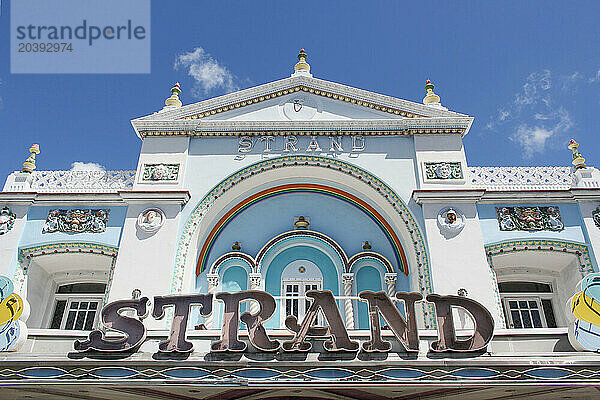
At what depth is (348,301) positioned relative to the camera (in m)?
12.4

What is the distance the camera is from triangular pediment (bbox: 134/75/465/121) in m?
14.0

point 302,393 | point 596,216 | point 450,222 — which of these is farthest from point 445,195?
point 302,393

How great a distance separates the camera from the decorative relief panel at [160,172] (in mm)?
13055

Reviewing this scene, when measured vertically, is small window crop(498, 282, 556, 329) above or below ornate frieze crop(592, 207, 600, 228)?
below

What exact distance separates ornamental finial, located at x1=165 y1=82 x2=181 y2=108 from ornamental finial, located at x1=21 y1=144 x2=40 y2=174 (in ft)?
12.6

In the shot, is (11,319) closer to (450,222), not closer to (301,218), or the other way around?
(301,218)

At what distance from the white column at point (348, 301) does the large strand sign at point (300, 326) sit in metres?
3.38

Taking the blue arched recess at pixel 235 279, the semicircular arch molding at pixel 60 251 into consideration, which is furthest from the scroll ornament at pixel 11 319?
the blue arched recess at pixel 235 279

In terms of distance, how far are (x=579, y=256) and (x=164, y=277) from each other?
9.87m

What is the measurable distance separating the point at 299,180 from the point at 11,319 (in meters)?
7.61

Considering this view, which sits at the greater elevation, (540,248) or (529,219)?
(529,219)

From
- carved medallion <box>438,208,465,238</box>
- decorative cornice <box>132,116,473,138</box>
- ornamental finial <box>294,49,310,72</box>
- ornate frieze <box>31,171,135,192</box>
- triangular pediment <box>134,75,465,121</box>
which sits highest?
ornamental finial <box>294,49,310,72</box>

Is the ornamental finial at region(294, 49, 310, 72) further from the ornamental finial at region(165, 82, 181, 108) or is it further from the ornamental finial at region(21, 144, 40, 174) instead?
the ornamental finial at region(21, 144, 40, 174)

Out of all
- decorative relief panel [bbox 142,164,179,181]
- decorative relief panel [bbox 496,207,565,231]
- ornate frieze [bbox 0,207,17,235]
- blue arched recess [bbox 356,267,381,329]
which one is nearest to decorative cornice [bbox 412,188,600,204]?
decorative relief panel [bbox 496,207,565,231]
